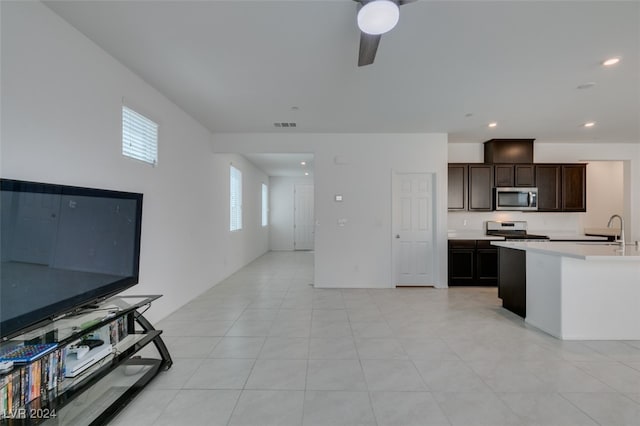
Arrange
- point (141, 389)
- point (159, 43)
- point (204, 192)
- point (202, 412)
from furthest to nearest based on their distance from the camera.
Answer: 1. point (204, 192)
2. point (159, 43)
3. point (141, 389)
4. point (202, 412)

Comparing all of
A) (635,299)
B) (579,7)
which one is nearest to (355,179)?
(579,7)

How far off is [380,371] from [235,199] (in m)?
4.92

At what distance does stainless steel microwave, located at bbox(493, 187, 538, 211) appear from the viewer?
529cm

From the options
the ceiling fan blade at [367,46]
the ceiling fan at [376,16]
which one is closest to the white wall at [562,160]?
the ceiling fan blade at [367,46]

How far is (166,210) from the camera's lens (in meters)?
3.52

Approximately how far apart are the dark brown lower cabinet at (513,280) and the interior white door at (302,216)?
657 centimetres

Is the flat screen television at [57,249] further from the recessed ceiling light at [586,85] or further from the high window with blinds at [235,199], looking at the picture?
the recessed ceiling light at [586,85]

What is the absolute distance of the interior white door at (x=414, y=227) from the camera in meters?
5.09

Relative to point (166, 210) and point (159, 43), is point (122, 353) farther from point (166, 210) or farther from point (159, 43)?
point (159, 43)

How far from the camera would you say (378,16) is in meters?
1.67

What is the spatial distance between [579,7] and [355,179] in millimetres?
3407

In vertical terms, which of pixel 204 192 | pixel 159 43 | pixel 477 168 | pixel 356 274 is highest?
pixel 159 43

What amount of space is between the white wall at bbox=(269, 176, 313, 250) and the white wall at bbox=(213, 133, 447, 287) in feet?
16.1

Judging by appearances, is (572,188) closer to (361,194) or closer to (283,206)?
(361,194)
